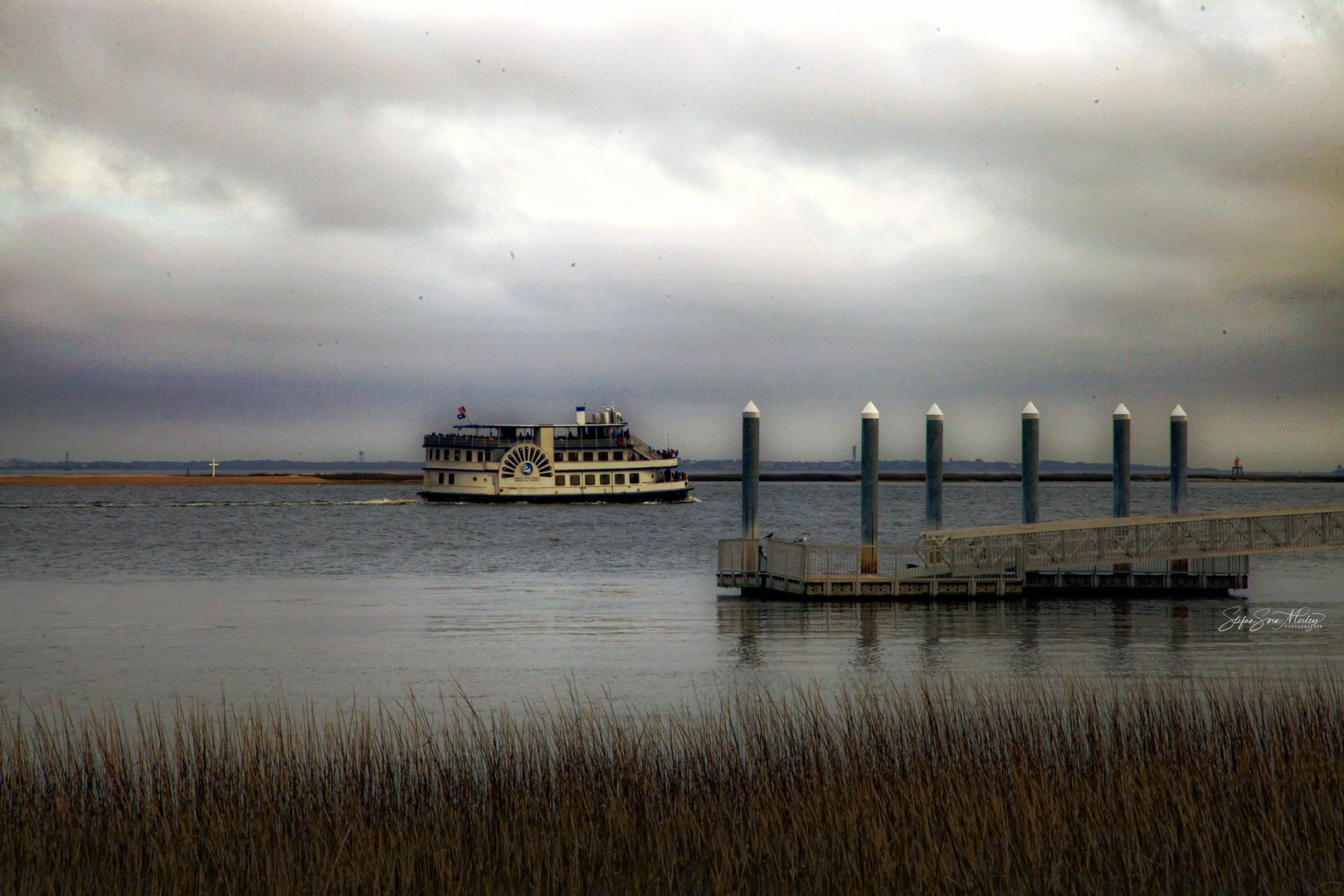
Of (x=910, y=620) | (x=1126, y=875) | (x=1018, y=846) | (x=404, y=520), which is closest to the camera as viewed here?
(x=1126, y=875)

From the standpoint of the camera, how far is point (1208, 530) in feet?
76.9

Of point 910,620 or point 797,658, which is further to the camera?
point 910,620

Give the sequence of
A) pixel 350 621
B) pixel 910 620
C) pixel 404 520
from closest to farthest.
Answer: pixel 910 620, pixel 350 621, pixel 404 520

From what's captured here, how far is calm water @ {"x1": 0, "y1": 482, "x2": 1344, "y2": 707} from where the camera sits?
49.7 ft

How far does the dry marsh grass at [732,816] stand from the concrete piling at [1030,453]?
17595mm

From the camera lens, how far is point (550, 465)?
72062mm

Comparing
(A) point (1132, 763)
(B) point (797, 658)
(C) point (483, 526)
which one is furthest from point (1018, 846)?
(C) point (483, 526)

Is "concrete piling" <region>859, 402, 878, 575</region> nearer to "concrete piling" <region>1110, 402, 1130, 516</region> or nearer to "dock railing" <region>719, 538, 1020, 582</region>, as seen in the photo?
"dock railing" <region>719, 538, 1020, 582</region>

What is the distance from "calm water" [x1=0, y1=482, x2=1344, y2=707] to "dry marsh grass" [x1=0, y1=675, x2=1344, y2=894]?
5506mm

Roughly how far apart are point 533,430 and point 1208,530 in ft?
180

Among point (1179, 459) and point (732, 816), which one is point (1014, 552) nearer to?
point (1179, 459)

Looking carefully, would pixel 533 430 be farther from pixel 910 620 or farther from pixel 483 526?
pixel 910 620

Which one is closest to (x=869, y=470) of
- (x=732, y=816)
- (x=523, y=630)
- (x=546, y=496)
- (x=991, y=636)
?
(x=991, y=636)

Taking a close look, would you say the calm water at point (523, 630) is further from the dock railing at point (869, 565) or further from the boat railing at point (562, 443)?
the boat railing at point (562, 443)
